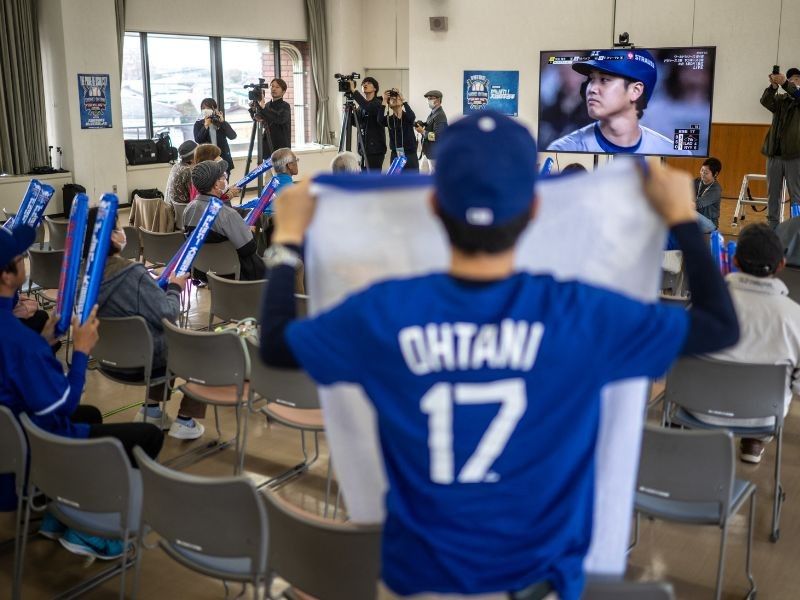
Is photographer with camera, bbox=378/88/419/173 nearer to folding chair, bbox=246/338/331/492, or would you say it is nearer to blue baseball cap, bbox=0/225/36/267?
folding chair, bbox=246/338/331/492

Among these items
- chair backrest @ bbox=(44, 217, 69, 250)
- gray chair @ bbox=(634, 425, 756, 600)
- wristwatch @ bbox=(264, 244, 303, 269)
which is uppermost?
wristwatch @ bbox=(264, 244, 303, 269)

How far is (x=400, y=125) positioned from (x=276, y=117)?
155 centimetres

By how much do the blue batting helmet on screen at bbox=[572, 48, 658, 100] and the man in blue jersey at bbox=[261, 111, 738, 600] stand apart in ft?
29.4

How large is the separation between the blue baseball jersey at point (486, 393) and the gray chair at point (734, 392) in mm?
2091

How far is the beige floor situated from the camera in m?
2.91

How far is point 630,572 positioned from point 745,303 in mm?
1166

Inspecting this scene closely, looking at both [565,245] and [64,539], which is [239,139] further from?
[565,245]

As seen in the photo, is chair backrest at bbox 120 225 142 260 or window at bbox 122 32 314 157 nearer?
chair backrest at bbox 120 225 142 260

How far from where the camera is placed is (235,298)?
4.61m

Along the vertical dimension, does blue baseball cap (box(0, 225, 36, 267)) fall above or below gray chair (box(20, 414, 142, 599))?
above

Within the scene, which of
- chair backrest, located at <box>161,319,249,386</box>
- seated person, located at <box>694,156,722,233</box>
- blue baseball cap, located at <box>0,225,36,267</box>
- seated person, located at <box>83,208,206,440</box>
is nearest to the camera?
blue baseball cap, located at <box>0,225,36,267</box>

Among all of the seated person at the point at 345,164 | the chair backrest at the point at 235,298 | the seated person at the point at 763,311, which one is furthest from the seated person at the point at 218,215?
the seated person at the point at 763,311

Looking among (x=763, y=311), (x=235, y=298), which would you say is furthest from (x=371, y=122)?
(x=763, y=311)

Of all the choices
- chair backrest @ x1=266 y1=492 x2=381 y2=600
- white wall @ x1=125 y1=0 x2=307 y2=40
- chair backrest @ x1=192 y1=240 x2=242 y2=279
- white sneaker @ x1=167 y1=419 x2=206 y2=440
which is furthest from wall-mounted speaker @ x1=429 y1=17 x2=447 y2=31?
chair backrest @ x1=266 y1=492 x2=381 y2=600
